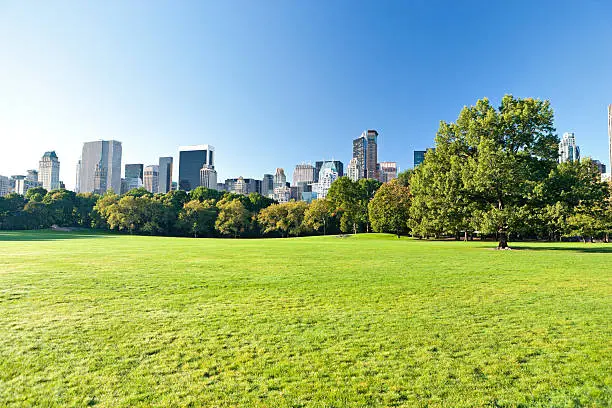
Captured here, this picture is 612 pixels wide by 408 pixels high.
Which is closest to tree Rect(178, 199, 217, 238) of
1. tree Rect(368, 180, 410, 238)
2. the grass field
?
tree Rect(368, 180, 410, 238)

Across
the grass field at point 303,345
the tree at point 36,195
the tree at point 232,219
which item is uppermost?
the tree at point 36,195

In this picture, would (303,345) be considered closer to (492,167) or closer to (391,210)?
(492,167)

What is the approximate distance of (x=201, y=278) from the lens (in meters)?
14.8

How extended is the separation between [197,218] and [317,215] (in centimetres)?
2948

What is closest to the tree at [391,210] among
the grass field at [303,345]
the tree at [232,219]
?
the tree at [232,219]

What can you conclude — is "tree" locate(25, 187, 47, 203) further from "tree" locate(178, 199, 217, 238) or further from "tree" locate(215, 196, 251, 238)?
"tree" locate(215, 196, 251, 238)

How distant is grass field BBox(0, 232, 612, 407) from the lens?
5.07 meters

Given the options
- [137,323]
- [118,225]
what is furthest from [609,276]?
[118,225]

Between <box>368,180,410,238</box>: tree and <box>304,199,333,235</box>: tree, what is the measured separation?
14118mm

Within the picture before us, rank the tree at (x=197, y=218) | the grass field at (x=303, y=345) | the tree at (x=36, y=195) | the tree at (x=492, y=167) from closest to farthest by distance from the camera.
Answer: the grass field at (x=303, y=345) < the tree at (x=492, y=167) < the tree at (x=197, y=218) < the tree at (x=36, y=195)

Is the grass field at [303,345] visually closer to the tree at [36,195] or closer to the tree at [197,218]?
the tree at [197,218]

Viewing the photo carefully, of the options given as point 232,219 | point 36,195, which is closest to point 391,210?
point 232,219

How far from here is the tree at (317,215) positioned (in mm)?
87688

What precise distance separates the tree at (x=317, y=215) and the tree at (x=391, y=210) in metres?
14.1
